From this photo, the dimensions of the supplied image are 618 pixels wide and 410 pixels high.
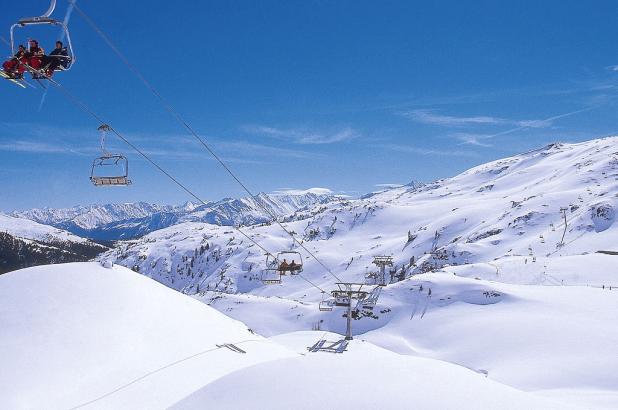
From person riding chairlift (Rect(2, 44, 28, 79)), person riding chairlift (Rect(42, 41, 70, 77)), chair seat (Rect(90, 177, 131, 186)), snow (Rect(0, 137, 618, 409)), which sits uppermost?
person riding chairlift (Rect(42, 41, 70, 77))

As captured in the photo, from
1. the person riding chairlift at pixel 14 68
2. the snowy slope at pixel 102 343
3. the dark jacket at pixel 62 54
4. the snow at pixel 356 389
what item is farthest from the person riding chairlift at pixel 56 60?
the snowy slope at pixel 102 343

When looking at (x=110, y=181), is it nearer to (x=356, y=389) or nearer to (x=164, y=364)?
(x=356, y=389)

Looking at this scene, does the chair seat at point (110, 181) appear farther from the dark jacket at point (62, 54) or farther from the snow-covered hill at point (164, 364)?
the snow-covered hill at point (164, 364)

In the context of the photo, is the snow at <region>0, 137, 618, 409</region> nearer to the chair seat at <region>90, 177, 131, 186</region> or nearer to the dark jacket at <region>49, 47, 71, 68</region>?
the chair seat at <region>90, 177, 131, 186</region>

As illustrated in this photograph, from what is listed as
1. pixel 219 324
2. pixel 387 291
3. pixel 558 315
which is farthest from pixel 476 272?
pixel 219 324

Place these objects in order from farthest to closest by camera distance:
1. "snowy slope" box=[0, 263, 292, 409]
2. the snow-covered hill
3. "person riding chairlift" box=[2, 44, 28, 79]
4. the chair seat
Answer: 1. "snowy slope" box=[0, 263, 292, 409]
2. the snow-covered hill
3. the chair seat
4. "person riding chairlift" box=[2, 44, 28, 79]

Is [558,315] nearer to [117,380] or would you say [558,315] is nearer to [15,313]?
[117,380]

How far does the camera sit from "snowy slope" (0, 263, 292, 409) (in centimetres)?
2556

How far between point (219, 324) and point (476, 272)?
10884 centimetres

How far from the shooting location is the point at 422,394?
18188mm

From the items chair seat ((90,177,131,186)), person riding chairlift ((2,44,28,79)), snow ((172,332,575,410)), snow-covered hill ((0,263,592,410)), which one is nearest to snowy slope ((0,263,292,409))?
snow-covered hill ((0,263,592,410))

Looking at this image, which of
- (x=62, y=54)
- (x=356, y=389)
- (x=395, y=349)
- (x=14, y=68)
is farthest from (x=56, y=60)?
(x=395, y=349)

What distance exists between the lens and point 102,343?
31.4 m

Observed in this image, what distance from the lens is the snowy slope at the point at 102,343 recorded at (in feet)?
83.9
